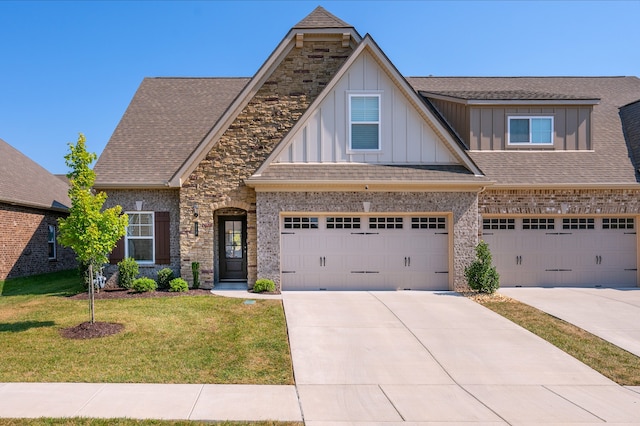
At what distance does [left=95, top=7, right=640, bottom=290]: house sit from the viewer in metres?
13.1

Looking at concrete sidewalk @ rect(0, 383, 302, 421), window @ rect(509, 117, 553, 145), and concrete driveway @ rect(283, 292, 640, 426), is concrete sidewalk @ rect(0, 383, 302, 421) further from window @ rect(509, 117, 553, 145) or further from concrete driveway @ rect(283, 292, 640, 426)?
window @ rect(509, 117, 553, 145)

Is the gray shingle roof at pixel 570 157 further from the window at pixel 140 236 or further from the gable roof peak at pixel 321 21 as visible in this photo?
the window at pixel 140 236

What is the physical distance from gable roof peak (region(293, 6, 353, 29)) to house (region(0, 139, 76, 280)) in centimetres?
1331

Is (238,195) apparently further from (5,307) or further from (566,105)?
(566,105)

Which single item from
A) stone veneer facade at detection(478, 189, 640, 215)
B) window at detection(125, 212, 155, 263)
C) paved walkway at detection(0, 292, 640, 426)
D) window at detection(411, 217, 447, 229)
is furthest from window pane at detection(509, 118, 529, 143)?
window at detection(125, 212, 155, 263)

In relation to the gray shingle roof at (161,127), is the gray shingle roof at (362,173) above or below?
below

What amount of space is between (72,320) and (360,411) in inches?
316

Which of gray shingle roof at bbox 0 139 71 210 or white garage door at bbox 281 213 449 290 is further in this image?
gray shingle roof at bbox 0 139 71 210

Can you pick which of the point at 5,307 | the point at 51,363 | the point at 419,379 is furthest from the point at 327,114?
the point at 5,307

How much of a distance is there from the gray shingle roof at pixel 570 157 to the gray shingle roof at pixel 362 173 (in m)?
2.05

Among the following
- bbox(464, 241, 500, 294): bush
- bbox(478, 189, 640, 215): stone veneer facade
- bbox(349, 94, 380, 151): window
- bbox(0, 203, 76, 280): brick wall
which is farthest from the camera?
bbox(0, 203, 76, 280): brick wall

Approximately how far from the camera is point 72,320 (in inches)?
389

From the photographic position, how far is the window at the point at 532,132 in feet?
49.4

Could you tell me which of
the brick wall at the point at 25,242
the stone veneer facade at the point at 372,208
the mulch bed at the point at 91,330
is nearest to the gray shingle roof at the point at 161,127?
the stone veneer facade at the point at 372,208
